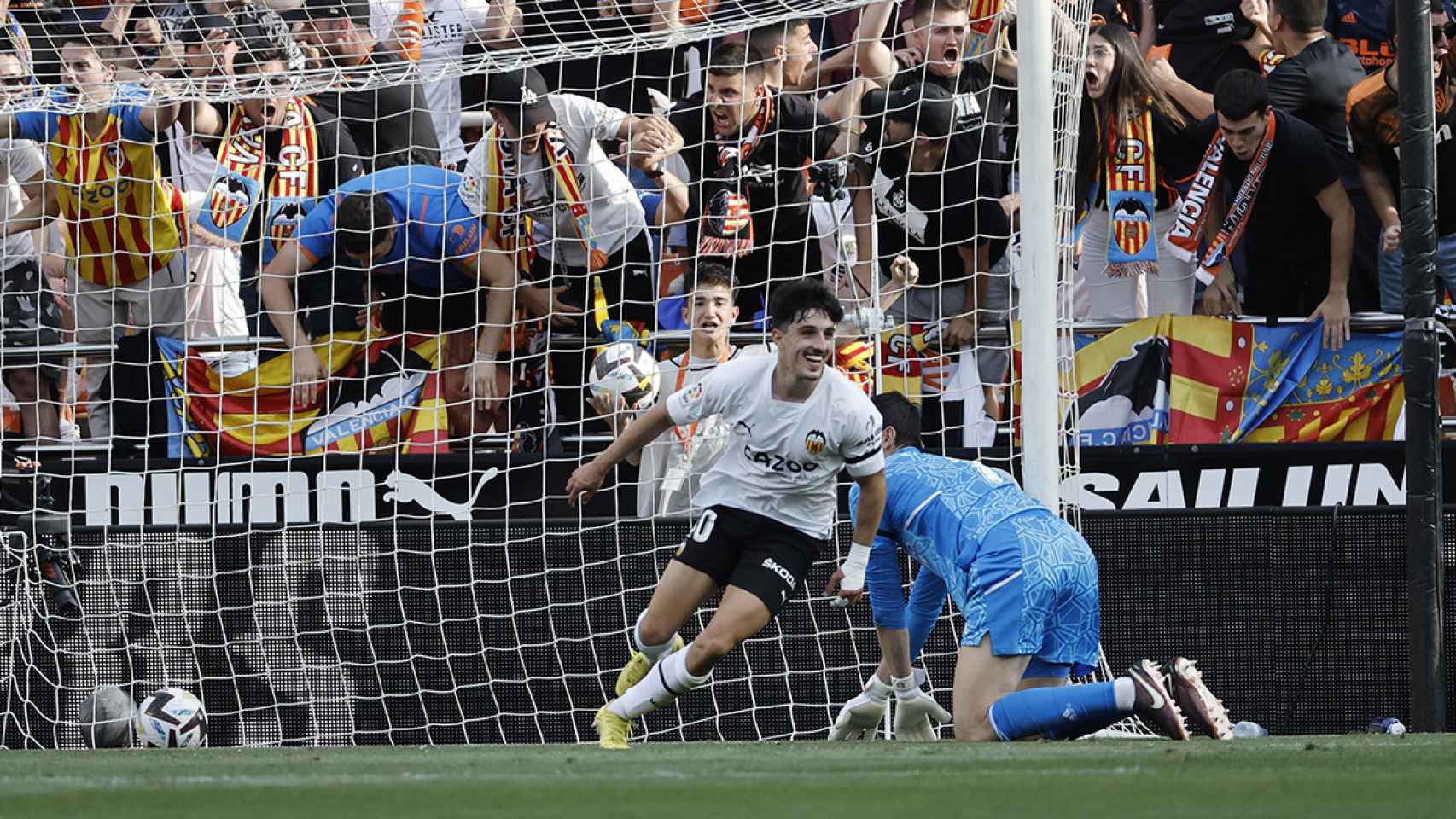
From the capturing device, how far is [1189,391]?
873cm

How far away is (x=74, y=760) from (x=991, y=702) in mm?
3165

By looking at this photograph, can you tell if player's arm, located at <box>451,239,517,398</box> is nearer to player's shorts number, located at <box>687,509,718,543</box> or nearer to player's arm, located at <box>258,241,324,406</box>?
player's arm, located at <box>258,241,324,406</box>

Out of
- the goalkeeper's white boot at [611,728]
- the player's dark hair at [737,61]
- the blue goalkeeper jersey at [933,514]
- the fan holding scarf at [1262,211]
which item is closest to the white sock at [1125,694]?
the blue goalkeeper jersey at [933,514]

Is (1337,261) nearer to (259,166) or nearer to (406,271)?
(406,271)

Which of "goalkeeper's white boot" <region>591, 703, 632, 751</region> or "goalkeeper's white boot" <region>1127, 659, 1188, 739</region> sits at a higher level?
"goalkeeper's white boot" <region>1127, 659, 1188, 739</region>

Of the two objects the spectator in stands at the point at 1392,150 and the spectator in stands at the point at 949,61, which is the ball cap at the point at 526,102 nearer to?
the spectator in stands at the point at 949,61

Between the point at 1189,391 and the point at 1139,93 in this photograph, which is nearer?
the point at 1189,391

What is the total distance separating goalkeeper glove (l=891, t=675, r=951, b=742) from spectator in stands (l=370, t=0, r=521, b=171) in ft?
12.8

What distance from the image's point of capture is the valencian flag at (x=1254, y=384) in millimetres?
8625

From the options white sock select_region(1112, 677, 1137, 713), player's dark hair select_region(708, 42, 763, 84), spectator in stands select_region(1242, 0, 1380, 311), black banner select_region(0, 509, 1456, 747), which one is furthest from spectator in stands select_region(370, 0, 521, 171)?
white sock select_region(1112, 677, 1137, 713)

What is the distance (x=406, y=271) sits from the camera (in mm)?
9297

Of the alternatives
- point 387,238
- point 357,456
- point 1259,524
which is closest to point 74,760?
point 357,456

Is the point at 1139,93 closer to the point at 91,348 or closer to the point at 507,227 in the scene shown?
the point at 507,227

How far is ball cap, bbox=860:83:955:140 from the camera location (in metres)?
8.73
